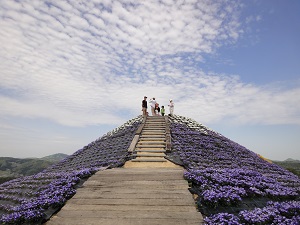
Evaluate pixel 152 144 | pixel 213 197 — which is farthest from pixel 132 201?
pixel 152 144

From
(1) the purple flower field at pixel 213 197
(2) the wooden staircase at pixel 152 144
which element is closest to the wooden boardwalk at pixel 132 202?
(1) the purple flower field at pixel 213 197

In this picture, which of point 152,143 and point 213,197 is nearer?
point 213,197

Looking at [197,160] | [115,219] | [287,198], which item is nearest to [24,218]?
[115,219]

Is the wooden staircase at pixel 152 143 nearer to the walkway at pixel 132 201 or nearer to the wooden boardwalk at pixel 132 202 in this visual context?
the walkway at pixel 132 201

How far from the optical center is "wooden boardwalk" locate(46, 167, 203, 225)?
7438 millimetres

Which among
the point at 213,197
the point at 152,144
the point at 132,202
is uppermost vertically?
the point at 152,144

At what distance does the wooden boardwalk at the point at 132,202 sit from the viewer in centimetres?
744

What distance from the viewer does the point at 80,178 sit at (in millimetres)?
11578

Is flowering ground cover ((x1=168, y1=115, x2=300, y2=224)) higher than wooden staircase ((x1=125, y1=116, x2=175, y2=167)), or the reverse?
wooden staircase ((x1=125, y1=116, x2=175, y2=167))

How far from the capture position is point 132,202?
8.59 meters

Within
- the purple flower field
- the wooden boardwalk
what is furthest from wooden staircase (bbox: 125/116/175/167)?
the wooden boardwalk

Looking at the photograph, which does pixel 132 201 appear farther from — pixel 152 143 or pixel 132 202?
pixel 152 143

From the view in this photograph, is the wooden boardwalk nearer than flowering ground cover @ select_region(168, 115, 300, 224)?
No

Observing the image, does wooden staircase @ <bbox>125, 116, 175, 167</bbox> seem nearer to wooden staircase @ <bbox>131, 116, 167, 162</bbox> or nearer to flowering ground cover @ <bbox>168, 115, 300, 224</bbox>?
wooden staircase @ <bbox>131, 116, 167, 162</bbox>
